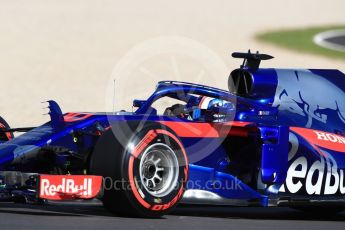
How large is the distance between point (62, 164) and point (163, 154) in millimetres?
1134

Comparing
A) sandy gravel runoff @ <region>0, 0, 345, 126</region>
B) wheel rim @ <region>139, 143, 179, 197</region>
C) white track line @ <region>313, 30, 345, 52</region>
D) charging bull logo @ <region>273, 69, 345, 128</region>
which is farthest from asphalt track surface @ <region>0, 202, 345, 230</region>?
white track line @ <region>313, 30, 345, 52</region>

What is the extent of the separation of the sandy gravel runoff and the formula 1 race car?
980 cm

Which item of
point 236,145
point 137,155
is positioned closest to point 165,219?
point 137,155

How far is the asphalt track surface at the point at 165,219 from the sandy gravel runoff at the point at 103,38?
9413 mm

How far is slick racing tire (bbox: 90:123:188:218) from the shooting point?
8.28 m

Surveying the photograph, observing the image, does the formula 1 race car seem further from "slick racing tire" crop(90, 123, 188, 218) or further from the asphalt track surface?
the asphalt track surface

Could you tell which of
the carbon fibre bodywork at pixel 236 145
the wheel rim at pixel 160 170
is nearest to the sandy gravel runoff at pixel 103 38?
the carbon fibre bodywork at pixel 236 145

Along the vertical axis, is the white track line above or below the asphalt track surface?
above

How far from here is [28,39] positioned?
3666 cm

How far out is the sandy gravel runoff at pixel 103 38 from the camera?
87.7 ft

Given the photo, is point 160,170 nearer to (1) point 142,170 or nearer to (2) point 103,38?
(1) point 142,170

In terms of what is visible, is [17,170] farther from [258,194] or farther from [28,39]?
[28,39]

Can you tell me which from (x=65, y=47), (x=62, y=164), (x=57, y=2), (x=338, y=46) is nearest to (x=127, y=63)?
(x=62, y=164)

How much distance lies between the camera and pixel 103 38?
38500 millimetres
